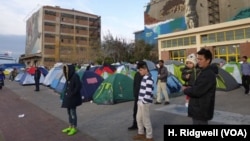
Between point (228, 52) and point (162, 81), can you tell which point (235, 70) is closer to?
point (162, 81)

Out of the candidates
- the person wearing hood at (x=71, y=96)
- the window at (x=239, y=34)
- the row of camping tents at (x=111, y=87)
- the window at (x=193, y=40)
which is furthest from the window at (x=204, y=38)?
the person wearing hood at (x=71, y=96)

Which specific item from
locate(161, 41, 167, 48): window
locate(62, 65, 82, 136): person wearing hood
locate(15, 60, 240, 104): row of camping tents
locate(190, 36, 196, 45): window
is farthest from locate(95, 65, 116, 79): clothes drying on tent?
locate(161, 41, 167, 48): window

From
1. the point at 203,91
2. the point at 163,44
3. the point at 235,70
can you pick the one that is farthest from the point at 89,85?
the point at 163,44

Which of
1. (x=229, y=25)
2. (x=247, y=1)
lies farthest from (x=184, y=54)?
(x=247, y=1)

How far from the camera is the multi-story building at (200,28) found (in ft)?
105

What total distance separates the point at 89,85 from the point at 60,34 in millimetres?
65138

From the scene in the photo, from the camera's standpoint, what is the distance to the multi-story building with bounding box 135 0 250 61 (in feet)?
105

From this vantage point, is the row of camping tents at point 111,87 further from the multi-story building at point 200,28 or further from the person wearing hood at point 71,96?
the multi-story building at point 200,28

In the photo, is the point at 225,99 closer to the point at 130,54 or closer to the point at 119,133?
the point at 119,133

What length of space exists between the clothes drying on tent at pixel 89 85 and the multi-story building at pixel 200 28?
75.1 ft

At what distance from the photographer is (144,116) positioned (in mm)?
6148

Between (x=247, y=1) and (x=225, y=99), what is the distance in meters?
49.5

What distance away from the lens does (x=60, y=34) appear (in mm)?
75312

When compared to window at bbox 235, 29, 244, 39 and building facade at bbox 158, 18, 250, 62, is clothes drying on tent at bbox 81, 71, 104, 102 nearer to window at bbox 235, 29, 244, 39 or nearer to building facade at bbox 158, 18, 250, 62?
building facade at bbox 158, 18, 250, 62
